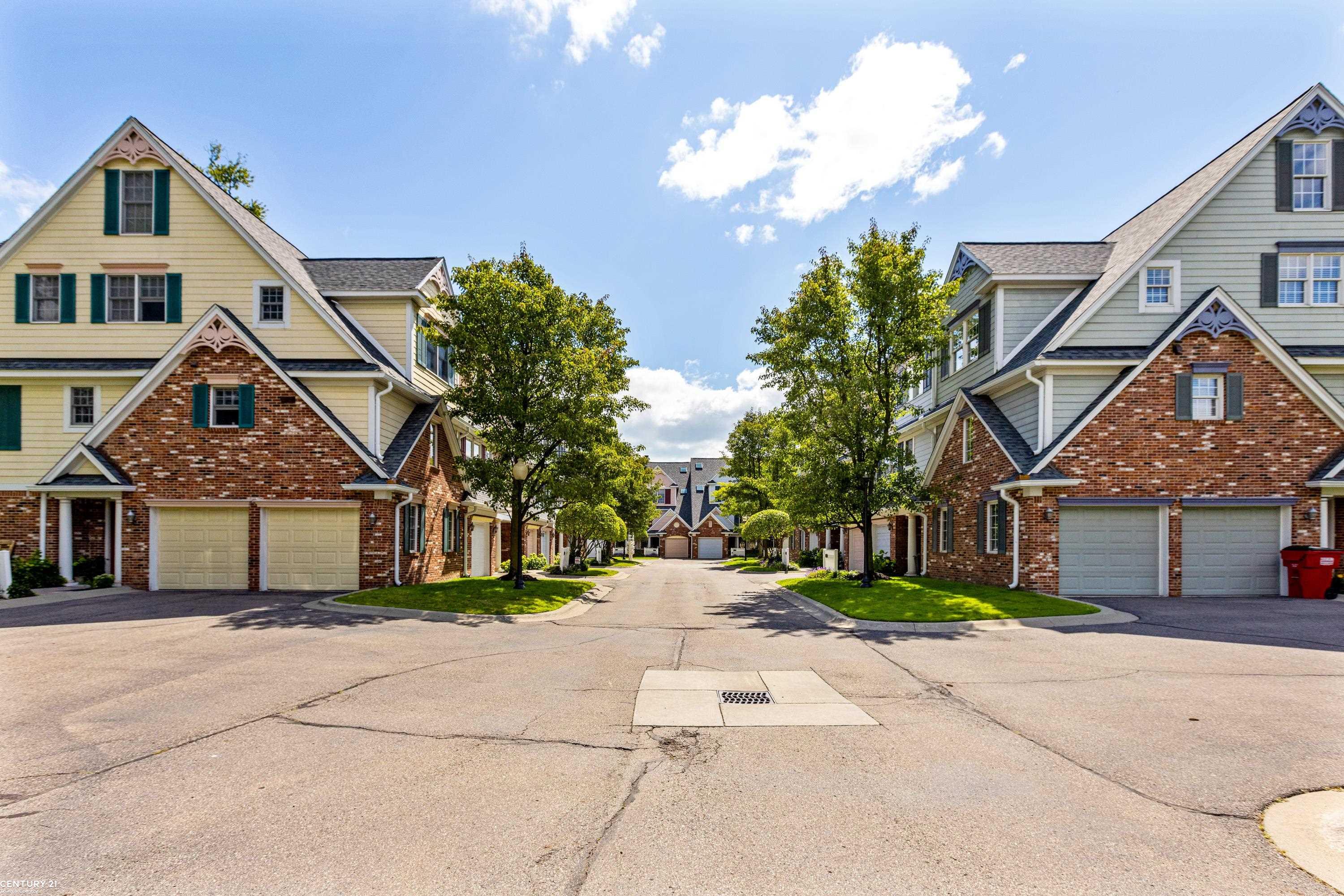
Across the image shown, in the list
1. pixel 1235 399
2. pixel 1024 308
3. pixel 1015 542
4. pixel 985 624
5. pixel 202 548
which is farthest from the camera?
pixel 1024 308

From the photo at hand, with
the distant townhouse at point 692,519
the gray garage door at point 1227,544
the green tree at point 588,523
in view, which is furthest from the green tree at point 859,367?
the distant townhouse at point 692,519

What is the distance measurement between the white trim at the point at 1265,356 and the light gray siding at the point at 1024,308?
14.4ft

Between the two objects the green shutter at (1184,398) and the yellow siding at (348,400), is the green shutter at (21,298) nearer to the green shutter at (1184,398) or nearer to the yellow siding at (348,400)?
the yellow siding at (348,400)

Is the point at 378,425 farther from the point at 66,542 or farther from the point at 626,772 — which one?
the point at 626,772

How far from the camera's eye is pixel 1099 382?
801 inches

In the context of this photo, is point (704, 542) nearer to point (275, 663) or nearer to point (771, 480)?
point (771, 480)

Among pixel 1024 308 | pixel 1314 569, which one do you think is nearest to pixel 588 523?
pixel 1024 308

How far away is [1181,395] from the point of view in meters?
19.2

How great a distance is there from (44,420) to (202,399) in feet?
21.1

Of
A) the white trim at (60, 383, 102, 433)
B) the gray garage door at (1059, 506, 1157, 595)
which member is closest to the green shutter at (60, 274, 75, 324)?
the white trim at (60, 383, 102, 433)

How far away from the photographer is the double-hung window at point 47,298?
22.4 metres

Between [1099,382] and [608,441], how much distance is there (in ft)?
47.8

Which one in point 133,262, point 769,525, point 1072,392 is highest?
point 133,262

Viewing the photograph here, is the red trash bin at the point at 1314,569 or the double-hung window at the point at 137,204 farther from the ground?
the double-hung window at the point at 137,204
